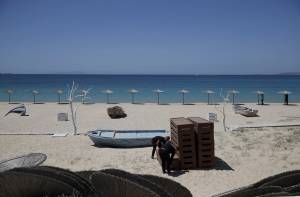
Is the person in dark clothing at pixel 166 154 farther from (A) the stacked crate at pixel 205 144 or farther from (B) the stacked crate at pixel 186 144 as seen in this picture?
(A) the stacked crate at pixel 205 144

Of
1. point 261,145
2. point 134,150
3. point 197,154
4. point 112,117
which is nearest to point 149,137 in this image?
point 134,150

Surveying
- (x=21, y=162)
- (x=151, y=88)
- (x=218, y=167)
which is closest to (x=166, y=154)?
(x=218, y=167)

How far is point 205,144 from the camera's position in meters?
11.2

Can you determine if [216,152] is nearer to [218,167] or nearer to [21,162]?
[218,167]

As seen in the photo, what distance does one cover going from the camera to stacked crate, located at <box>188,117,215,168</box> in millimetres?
11172

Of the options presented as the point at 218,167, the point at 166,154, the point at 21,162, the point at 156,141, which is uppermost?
the point at 21,162

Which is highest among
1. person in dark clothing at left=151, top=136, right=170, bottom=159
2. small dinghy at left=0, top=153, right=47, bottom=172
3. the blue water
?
small dinghy at left=0, top=153, right=47, bottom=172

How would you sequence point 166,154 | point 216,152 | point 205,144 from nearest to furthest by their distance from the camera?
point 166,154 < point 205,144 < point 216,152

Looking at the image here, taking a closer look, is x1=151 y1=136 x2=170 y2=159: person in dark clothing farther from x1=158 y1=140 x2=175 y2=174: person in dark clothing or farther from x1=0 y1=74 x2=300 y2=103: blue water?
x1=0 y1=74 x2=300 y2=103: blue water

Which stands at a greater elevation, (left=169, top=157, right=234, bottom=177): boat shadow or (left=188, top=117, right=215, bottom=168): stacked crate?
(left=188, top=117, right=215, bottom=168): stacked crate

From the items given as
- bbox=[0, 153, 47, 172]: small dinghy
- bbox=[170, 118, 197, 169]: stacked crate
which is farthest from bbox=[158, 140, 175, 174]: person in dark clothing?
bbox=[0, 153, 47, 172]: small dinghy

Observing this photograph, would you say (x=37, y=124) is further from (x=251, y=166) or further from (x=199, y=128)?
(x=251, y=166)

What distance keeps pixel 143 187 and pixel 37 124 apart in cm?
1827

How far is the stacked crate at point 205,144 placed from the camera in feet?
36.7
